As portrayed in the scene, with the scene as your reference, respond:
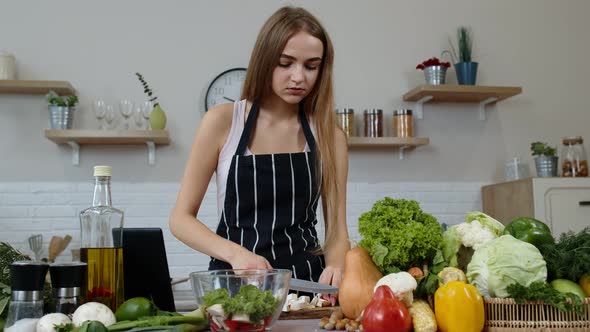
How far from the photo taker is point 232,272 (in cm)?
103

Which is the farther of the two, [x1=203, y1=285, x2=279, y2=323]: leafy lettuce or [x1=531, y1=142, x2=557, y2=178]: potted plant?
[x1=531, y1=142, x2=557, y2=178]: potted plant

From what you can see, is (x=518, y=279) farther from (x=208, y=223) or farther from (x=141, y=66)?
(x=141, y=66)

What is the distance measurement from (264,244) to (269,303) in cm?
79

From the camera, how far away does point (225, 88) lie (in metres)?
4.07

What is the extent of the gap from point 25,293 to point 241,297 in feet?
1.11

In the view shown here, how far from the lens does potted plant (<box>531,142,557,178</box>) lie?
392 centimetres

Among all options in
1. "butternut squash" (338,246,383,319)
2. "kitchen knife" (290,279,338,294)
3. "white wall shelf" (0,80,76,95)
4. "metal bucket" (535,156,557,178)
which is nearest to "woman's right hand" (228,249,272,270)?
"kitchen knife" (290,279,338,294)

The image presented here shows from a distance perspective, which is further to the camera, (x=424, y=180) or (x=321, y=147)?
(x=424, y=180)

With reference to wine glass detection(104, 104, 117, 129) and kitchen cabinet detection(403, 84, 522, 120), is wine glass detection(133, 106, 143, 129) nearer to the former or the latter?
wine glass detection(104, 104, 117, 129)

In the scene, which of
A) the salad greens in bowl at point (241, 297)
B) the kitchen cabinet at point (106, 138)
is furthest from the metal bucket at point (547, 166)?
the salad greens in bowl at point (241, 297)

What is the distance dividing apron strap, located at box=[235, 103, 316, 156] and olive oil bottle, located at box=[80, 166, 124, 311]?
653 mm

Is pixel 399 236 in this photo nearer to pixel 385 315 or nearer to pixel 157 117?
pixel 385 315

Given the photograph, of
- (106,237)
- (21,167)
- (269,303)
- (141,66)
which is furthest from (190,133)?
(269,303)

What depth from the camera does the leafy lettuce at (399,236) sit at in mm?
1088
